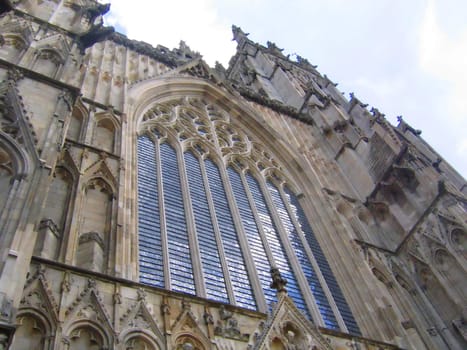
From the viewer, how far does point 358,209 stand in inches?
627

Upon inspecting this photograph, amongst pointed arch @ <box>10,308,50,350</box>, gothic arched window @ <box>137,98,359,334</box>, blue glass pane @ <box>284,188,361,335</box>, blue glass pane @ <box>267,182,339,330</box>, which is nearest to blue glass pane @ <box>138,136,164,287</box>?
gothic arched window @ <box>137,98,359,334</box>

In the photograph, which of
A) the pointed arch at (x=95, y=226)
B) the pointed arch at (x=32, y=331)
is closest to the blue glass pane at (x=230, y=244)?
the pointed arch at (x=95, y=226)

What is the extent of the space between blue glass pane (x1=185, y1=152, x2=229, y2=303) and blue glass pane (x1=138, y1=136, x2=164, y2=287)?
954mm

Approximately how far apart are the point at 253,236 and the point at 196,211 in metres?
1.51

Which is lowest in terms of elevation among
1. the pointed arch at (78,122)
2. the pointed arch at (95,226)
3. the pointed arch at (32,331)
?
the pointed arch at (32,331)

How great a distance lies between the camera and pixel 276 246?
41.9ft

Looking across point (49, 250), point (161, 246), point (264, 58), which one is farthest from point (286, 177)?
point (264, 58)

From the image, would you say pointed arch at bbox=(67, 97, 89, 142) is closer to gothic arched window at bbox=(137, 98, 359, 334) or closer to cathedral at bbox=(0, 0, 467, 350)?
cathedral at bbox=(0, 0, 467, 350)

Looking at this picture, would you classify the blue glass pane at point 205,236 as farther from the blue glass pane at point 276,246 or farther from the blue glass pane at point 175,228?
the blue glass pane at point 276,246

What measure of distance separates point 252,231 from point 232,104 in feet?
23.9

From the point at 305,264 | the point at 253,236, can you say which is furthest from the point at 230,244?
the point at 305,264

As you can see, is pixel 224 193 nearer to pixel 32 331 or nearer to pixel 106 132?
pixel 106 132

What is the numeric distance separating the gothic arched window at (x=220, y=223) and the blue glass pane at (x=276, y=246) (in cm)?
3

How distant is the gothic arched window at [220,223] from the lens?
34.0ft
